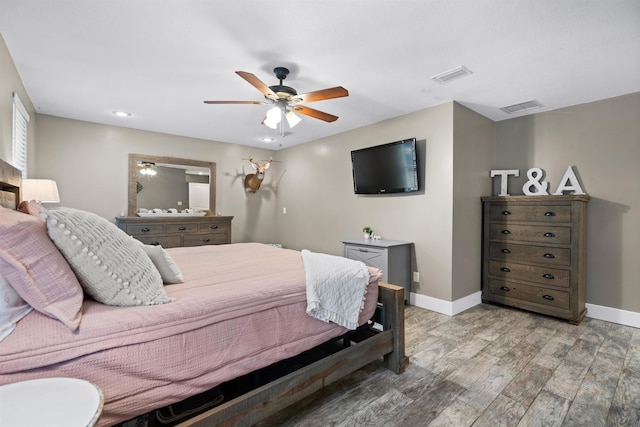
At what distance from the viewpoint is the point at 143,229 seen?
426 cm

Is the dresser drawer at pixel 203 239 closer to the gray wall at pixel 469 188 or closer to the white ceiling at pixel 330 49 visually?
the white ceiling at pixel 330 49

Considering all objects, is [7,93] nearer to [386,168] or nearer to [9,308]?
[9,308]

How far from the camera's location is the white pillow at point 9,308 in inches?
40.3

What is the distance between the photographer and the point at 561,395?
1.94 metres

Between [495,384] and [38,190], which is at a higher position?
[38,190]

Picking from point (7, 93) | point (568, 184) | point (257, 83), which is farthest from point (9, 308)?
point (568, 184)

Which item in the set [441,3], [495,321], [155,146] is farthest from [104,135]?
[495,321]

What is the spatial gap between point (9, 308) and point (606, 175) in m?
4.72

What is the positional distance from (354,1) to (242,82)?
145 centimetres

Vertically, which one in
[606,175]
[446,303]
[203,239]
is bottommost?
[446,303]

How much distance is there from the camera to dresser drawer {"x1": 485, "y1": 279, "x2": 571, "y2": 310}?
3205 mm

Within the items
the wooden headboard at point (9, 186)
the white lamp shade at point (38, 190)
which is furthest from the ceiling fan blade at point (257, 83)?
the white lamp shade at point (38, 190)

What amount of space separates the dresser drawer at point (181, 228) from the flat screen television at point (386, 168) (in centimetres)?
253

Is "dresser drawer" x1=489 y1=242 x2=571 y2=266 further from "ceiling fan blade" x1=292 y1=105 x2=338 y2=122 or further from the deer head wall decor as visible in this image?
the deer head wall decor
